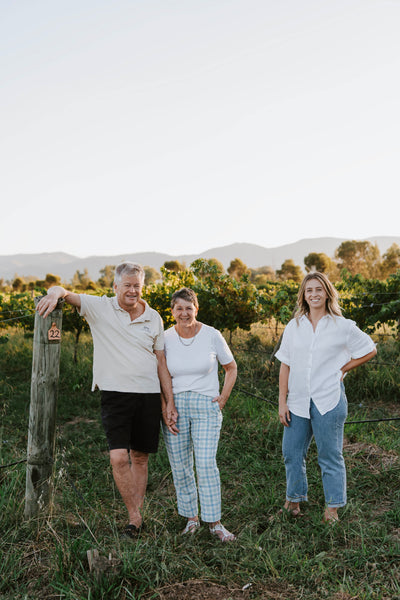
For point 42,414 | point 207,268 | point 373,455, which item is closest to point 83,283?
point 207,268

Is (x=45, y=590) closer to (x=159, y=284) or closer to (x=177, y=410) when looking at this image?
(x=177, y=410)

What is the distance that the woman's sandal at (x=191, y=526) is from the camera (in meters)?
3.12

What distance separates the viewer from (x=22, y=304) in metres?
10.5

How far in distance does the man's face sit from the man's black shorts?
581 millimetres

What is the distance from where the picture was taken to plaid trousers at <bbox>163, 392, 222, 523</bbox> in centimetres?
308

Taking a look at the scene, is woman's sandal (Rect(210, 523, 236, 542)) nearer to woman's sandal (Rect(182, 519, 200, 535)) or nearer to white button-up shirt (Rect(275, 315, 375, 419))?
woman's sandal (Rect(182, 519, 200, 535))

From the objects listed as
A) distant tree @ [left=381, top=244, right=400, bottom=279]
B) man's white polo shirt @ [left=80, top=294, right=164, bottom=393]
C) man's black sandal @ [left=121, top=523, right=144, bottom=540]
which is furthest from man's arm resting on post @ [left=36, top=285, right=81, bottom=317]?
distant tree @ [left=381, top=244, right=400, bottom=279]

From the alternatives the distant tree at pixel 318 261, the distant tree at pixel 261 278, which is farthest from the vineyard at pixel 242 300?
the distant tree at pixel 318 261

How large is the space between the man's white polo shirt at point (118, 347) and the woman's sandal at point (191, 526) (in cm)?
94

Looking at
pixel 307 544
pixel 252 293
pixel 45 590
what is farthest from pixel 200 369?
pixel 252 293

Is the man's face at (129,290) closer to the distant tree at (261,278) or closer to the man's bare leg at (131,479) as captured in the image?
the man's bare leg at (131,479)

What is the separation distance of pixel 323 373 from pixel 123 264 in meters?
1.49

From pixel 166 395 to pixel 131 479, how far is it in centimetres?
56

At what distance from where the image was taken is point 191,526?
10.3ft
